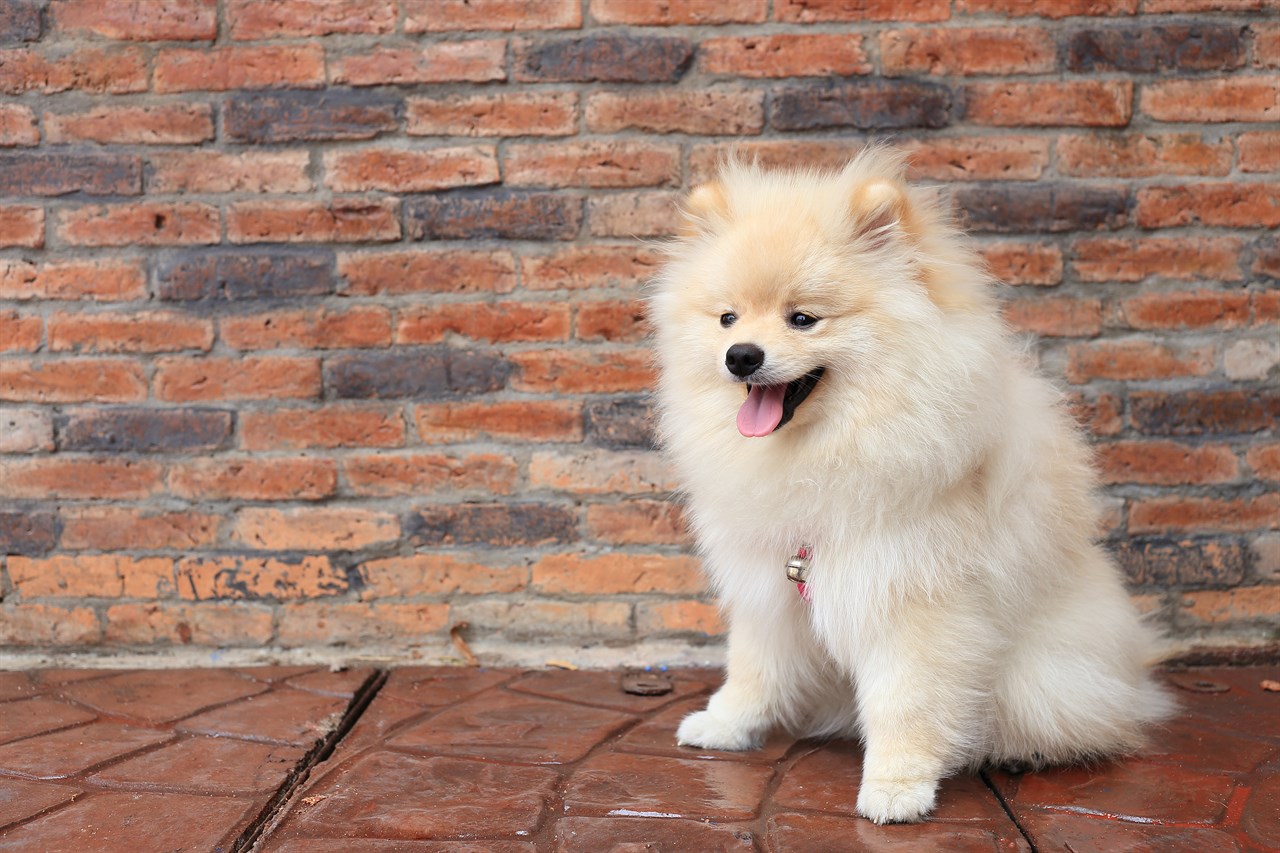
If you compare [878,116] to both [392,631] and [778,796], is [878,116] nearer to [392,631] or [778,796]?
[778,796]

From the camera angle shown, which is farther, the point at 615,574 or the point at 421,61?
the point at 615,574

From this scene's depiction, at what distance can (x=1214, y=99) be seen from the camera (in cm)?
279

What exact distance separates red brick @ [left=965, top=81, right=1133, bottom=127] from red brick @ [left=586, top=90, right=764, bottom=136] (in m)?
0.59

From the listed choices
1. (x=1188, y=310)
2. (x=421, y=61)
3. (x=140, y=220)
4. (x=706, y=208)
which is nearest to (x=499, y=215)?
(x=421, y=61)

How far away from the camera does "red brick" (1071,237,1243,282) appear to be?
2830 millimetres

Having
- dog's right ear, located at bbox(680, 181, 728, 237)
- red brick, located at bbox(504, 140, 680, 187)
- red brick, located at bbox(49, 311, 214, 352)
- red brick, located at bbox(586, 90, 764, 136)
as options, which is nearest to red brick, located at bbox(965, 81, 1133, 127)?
red brick, located at bbox(586, 90, 764, 136)

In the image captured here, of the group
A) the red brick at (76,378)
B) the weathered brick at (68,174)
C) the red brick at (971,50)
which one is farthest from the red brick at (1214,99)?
the red brick at (76,378)

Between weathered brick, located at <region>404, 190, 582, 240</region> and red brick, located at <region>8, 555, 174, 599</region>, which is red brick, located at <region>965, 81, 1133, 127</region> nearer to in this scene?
weathered brick, located at <region>404, 190, 582, 240</region>

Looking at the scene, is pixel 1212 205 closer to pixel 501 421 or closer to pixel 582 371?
pixel 582 371

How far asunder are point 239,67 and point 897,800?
2441mm

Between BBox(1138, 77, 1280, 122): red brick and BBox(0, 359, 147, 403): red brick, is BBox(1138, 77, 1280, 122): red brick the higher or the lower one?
the higher one

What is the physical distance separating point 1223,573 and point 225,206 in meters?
2.94

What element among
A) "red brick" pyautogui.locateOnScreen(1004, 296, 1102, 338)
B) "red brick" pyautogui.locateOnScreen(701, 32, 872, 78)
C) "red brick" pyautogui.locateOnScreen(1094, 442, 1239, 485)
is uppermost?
"red brick" pyautogui.locateOnScreen(701, 32, 872, 78)

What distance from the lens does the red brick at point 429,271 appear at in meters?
2.88
